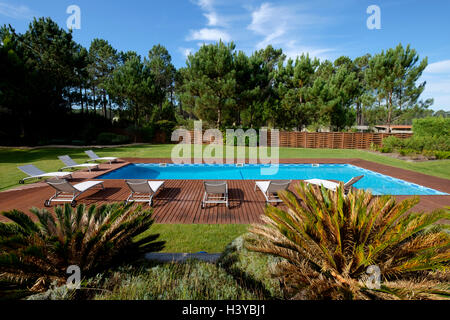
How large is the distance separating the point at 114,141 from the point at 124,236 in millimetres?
22648

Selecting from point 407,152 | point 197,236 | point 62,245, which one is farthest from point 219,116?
point 62,245

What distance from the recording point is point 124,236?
2.60 meters

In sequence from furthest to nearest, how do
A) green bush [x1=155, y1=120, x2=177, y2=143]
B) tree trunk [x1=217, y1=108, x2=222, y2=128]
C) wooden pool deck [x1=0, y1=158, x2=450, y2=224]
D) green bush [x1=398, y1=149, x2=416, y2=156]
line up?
green bush [x1=155, y1=120, x2=177, y2=143]
tree trunk [x1=217, y1=108, x2=222, y2=128]
green bush [x1=398, y1=149, x2=416, y2=156]
wooden pool deck [x1=0, y1=158, x2=450, y2=224]

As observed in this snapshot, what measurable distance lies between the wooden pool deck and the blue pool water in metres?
1.47

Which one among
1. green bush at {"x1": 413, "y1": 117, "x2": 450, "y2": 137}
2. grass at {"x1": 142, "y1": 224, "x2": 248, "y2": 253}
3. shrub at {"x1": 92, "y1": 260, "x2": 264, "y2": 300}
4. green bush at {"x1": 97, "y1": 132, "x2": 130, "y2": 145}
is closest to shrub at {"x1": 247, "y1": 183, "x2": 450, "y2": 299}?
shrub at {"x1": 92, "y1": 260, "x2": 264, "y2": 300}

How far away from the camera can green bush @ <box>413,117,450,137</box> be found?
52.6ft

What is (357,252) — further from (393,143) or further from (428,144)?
(393,143)

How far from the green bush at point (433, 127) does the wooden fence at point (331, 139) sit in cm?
258

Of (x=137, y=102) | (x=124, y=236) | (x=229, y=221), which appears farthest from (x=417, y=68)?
(x=137, y=102)

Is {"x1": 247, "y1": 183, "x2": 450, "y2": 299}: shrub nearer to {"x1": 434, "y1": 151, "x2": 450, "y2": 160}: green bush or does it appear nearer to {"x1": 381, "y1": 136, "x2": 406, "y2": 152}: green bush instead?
{"x1": 434, "y1": 151, "x2": 450, "y2": 160}: green bush

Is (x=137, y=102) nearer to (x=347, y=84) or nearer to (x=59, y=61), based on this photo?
(x=59, y=61)

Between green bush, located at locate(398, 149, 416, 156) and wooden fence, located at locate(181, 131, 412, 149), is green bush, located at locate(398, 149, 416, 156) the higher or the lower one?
the lower one
